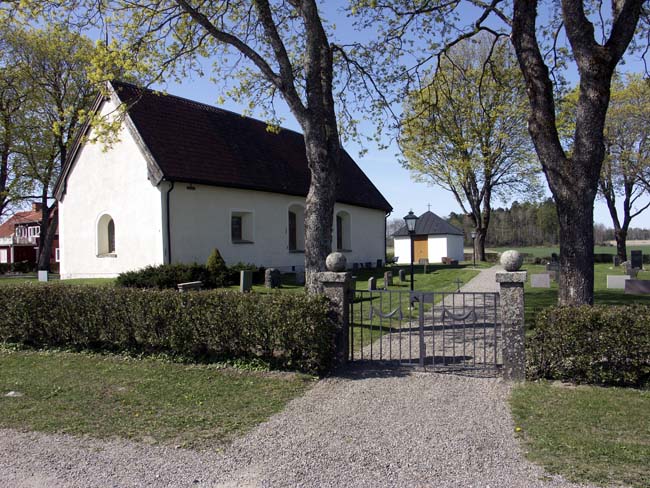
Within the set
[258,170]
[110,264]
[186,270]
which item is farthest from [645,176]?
[110,264]

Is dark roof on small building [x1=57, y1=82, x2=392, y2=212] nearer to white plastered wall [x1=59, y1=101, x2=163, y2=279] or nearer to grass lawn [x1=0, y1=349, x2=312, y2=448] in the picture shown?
white plastered wall [x1=59, y1=101, x2=163, y2=279]

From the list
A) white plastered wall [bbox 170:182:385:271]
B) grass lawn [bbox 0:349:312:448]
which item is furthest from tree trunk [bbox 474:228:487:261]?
grass lawn [bbox 0:349:312:448]

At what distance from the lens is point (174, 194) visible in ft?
60.5

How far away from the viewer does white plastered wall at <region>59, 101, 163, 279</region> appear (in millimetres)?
18531

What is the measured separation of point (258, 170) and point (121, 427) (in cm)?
1846

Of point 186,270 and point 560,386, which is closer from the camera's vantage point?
point 560,386

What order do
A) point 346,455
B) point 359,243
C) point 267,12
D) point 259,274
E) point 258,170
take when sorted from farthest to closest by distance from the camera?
point 359,243
point 258,170
point 259,274
point 267,12
point 346,455

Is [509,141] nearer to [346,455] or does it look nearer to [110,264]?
[110,264]

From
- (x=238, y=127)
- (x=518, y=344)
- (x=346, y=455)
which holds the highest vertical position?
(x=238, y=127)

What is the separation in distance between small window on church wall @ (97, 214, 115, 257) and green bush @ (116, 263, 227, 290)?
510cm

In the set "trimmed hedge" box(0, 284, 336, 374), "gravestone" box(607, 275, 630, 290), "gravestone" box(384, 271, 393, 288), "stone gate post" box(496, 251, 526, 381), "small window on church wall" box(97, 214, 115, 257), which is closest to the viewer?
"stone gate post" box(496, 251, 526, 381)

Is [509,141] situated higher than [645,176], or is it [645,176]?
[509,141]

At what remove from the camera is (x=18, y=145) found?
31.5m

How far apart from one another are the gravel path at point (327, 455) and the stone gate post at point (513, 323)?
85 cm
